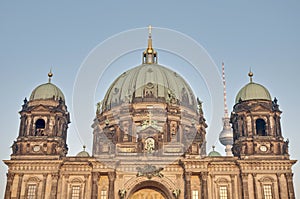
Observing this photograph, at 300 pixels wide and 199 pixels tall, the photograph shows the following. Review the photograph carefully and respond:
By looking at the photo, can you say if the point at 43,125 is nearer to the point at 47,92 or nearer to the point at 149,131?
the point at 47,92

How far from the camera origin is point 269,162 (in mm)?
44531

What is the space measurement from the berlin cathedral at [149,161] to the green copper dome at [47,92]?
0.39ft

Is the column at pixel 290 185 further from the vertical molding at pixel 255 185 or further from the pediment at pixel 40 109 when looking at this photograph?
the pediment at pixel 40 109

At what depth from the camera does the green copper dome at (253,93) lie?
48.8 m

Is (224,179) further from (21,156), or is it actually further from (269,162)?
(21,156)

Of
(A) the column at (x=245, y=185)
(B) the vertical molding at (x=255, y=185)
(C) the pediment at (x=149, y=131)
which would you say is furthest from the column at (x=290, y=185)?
(C) the pediment at (x=149, y=131)

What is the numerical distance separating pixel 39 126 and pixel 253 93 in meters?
25.8

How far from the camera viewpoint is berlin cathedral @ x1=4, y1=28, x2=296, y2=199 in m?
43.8

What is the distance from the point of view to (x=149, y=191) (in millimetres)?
46219

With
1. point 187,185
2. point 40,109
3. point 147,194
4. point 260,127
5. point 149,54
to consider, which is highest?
point 149,54

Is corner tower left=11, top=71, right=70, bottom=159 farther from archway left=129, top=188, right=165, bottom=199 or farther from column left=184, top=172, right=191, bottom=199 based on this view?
column left=184, top=172, right=191, bottom=199

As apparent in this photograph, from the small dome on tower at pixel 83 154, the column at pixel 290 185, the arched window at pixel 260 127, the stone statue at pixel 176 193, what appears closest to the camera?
the column at pixel 290 185

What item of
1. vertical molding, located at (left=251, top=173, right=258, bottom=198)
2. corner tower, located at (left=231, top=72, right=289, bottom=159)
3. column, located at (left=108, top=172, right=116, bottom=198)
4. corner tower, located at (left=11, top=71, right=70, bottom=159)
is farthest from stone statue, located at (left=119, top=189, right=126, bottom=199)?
vertical molding, located at (left=251, top=173, right=258, bottom=198)

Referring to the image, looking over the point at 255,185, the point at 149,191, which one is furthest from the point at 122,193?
the point at 255,185
